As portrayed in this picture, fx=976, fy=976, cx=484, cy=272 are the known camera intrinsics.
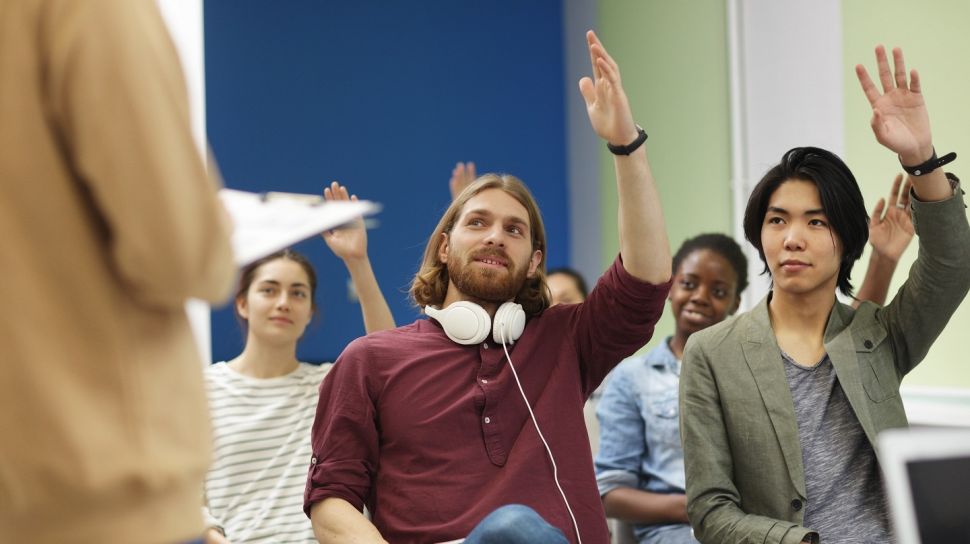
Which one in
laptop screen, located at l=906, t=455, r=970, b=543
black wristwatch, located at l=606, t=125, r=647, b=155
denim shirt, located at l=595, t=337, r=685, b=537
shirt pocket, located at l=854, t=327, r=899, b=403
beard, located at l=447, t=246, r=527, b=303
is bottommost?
denim shirt, located at l=595, t=337, r=685, b=537

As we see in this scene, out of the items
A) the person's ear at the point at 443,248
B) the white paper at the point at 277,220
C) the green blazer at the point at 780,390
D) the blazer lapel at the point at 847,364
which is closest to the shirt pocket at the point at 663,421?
the green blazer at the point at 780,390

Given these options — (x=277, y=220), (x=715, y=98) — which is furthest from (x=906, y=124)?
(x=715, y=98)

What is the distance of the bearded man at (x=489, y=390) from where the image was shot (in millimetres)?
1786

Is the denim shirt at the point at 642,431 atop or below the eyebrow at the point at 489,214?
below

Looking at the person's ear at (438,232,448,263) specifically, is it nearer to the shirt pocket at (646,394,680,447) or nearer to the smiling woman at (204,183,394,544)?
the smiling woman at (204,183,394,544)

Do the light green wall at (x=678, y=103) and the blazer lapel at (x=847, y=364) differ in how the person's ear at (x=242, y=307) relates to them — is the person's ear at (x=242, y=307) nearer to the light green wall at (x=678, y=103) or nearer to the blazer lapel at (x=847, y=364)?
the blazer lapel at (x=847, y=364)

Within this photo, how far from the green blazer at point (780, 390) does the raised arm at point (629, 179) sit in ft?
0.90

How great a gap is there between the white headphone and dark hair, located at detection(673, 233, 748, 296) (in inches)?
37.6

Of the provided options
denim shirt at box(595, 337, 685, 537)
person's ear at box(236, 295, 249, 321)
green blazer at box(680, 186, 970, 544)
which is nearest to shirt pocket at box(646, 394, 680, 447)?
denim shirt at box(595, 337, 685, 537)

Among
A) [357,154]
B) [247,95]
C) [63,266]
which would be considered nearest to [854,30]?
[357,154]

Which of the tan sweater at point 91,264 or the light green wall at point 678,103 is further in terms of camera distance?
the light green wall at point 678,103

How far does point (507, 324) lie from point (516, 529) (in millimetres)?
607

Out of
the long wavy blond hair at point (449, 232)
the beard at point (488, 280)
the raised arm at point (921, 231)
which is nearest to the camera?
the raised arm at point (921, 231)

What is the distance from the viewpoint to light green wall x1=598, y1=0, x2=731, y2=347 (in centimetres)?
379
